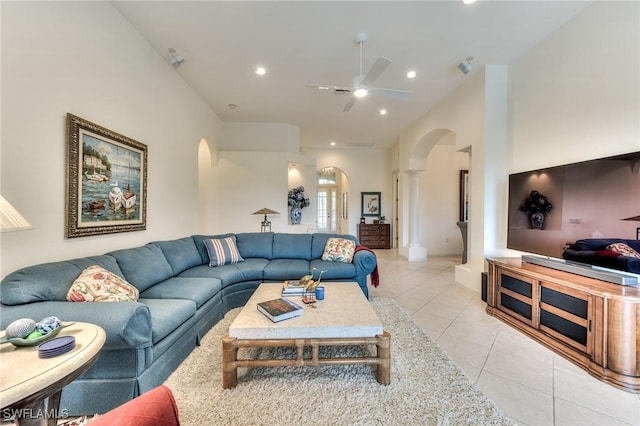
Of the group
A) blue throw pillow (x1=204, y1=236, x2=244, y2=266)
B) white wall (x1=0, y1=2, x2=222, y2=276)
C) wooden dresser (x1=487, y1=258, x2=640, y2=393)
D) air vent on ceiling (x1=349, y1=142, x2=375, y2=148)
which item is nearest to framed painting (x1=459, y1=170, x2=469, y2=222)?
air vent on ceiling (x1=349, y1=142, x2=375, y2=148)

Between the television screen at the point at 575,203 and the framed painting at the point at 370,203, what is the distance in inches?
200

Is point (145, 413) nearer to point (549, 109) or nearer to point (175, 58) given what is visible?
point (175, 58)

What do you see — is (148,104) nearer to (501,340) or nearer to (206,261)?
(206,261)

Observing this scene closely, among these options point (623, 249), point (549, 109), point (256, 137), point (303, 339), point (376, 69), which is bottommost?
point (303, 339)

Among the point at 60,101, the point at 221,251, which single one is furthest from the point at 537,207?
the point at 60,101

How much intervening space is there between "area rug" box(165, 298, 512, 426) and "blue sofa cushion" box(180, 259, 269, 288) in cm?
89

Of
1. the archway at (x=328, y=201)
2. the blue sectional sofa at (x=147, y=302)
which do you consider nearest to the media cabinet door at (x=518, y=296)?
the blue sectional sofa at (x=147, y=302)

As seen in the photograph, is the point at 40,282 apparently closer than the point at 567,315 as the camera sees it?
Yes

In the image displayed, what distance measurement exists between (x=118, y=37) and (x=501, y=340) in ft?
15.6

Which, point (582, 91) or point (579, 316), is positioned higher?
point (582, 91)

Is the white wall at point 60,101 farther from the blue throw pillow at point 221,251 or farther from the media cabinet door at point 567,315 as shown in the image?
the media cabinet door at point 567,315

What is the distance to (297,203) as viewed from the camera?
6.16 metres

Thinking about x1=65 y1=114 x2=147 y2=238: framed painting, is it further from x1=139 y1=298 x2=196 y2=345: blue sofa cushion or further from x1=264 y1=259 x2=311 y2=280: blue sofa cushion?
x1=264 y1=259 x2=311 y2=280: blue sofa cushion

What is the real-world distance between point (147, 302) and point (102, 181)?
4.06 ft
